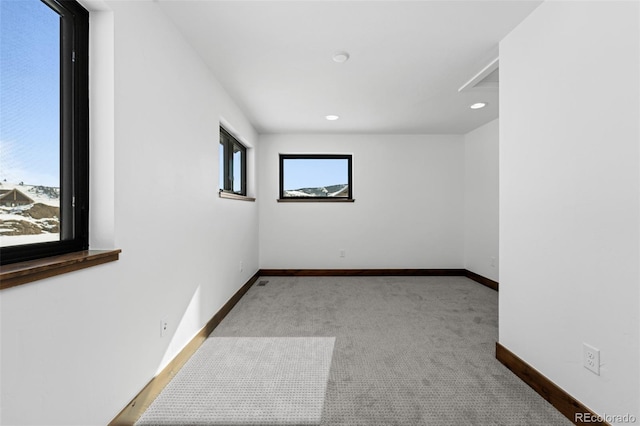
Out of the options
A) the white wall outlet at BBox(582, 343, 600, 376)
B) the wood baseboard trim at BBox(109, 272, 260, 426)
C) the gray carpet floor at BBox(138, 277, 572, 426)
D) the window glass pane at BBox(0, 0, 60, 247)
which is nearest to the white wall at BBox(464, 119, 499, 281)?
the gray carpet floor at BBox(138, 277, 572, 426)

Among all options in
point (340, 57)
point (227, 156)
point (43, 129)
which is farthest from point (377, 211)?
point (43, 129)

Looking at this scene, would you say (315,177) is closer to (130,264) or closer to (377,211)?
(377,211)

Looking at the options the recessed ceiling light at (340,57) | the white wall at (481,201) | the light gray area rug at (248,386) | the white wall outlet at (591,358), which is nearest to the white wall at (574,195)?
the white wall outlet at (591,358)

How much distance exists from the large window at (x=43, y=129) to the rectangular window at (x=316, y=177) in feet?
11.0

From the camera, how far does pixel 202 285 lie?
2.23 metres

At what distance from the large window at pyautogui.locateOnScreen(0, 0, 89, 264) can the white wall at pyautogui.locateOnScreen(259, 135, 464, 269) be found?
3.26m

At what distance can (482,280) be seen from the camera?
4.03 m

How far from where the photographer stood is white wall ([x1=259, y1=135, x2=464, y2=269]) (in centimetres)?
449

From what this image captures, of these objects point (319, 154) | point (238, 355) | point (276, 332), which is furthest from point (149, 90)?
point (319, 154)

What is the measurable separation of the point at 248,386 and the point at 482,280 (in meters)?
3.64

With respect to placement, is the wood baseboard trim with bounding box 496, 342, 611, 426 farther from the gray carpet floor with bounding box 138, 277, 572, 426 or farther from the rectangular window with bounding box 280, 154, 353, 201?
the rectangular window with bounding box 280, 154, 353, 201

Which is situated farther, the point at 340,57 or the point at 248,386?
the point at 340,57

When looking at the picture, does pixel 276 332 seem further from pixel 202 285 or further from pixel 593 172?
pixel 593 172

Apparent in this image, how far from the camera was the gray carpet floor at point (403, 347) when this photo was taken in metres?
1.46
